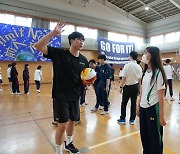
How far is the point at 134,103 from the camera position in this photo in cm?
410

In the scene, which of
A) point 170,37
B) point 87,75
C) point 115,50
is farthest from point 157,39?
point 87,75

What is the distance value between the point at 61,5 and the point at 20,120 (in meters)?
13.1

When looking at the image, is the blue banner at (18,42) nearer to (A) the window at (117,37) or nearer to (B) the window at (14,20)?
(B) the window at (14,20)

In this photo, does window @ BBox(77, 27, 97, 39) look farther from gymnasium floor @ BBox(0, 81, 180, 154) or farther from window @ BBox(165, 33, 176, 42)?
gymnasium floor @ BBox(0, 81, 180, 154)

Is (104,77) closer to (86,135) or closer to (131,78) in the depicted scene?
(131,78)

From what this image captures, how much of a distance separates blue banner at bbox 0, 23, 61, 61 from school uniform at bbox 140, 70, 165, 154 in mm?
12613

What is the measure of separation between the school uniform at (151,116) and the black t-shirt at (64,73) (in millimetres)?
946

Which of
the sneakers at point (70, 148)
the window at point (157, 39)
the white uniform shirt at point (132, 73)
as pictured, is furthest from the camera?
the window at point (157, 39)

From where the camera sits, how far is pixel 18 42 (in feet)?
43.9

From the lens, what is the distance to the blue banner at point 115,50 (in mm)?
17094

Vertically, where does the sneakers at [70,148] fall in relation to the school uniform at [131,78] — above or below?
below

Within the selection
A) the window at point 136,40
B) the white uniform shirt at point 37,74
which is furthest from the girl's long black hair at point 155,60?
the window at point 136,40

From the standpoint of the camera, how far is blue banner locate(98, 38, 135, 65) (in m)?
17.1

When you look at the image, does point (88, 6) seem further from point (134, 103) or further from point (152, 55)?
point (152, 55)
